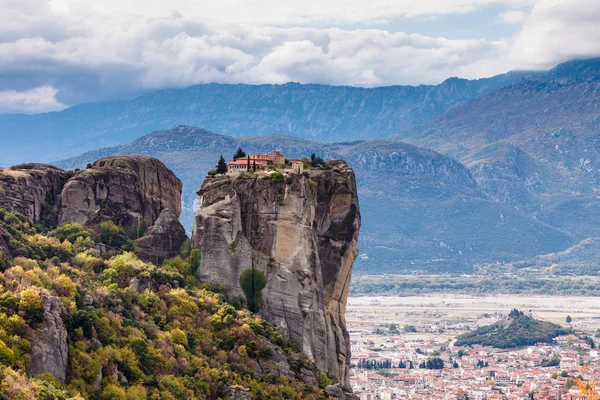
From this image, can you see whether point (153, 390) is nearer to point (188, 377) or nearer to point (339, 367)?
point (188, 377)

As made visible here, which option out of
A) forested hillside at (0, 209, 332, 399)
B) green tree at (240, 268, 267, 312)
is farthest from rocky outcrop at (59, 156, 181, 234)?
green tree at (240, 268, 267, 312)

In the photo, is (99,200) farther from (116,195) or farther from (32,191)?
(32,191)

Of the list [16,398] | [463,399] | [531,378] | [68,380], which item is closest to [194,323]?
[68,380]

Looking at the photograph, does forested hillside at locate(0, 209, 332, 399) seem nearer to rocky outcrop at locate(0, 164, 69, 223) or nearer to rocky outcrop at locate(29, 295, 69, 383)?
rocky outcrop at locate(29, 295, 69, 383)

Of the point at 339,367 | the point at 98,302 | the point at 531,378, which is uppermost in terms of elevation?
the point at 98,302

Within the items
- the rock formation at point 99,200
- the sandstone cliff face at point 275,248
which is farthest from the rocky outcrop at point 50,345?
the rock formation at point 99,200
